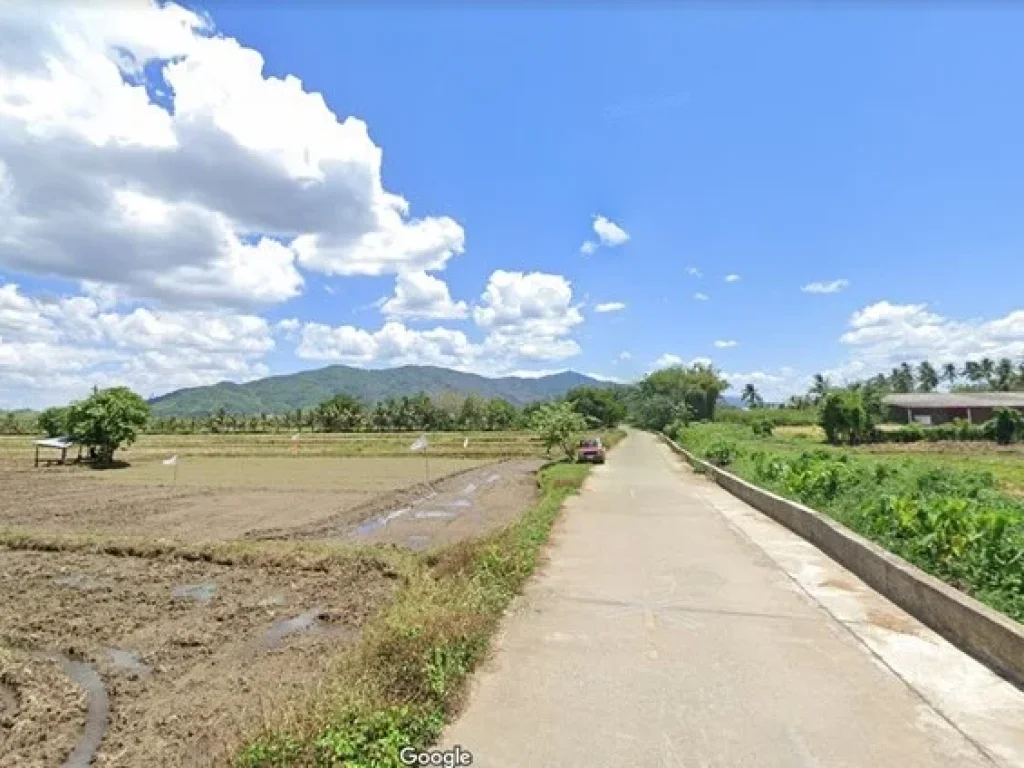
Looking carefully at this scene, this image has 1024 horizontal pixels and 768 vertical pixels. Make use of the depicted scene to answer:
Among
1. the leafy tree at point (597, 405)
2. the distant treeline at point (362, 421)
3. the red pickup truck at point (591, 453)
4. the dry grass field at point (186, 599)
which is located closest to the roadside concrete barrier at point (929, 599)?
the dry grass field at point (186, 599)

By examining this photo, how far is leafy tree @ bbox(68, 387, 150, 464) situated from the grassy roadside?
37.6 metres

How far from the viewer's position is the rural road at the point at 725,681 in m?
4.55

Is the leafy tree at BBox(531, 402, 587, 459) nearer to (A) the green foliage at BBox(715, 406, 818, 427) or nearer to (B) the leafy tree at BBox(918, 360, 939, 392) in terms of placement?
(A) the green foliage at BBox(715, 406, 818, 427)

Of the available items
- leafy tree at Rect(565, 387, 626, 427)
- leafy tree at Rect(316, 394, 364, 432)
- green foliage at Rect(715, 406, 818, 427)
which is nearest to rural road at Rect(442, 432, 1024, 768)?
green foliage at Rect(715, 406, 818, 427)

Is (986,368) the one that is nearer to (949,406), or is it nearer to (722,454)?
(949,406)

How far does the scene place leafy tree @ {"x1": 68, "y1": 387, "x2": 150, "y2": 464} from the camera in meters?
38.3

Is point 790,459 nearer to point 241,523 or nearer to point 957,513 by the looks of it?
point 957,513

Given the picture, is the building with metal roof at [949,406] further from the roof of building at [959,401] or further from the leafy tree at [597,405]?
the leafy tree at [597,405]

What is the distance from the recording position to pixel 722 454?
1169 inches

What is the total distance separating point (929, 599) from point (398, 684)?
19.8 feet

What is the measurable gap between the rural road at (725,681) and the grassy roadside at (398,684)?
0.75ft

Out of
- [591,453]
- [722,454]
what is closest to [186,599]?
[722,454]

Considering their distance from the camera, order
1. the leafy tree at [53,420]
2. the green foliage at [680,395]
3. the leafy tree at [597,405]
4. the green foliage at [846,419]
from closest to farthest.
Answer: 1. the green foliage at [846,419]
2. the leafy tree at [53,420]
3. the green foliage at [680,395]
4. the leafy tree at [597,405]

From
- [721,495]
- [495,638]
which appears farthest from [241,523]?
[721,495]
